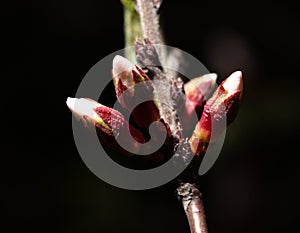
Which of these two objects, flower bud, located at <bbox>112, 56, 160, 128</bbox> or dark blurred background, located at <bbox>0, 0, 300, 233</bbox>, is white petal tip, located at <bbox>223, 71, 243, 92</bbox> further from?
dark blurred background, located at <bbox>0, 0, 300, 233</bbox>

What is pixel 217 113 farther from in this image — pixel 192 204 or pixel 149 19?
pixel 149 19

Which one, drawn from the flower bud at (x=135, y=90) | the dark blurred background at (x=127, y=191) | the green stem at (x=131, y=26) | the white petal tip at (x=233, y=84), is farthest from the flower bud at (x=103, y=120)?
the dark blurred background at (x=127, y=191)

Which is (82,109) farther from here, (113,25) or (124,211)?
(113,25)

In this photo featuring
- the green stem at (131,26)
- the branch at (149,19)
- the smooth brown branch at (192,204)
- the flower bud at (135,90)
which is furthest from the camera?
the green stem at (131,26)

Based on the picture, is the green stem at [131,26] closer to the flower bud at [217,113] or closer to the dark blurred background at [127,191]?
the flower bud at [217,113]

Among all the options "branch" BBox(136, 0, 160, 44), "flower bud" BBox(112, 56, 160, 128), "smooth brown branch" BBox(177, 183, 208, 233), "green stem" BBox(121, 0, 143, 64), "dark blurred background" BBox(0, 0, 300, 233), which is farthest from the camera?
"dark blurred background" BBox(0, 0, 300, 233)

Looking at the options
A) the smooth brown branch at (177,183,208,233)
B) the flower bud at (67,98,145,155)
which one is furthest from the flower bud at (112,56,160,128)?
the smooth brown branch at (177,183,208,233)
